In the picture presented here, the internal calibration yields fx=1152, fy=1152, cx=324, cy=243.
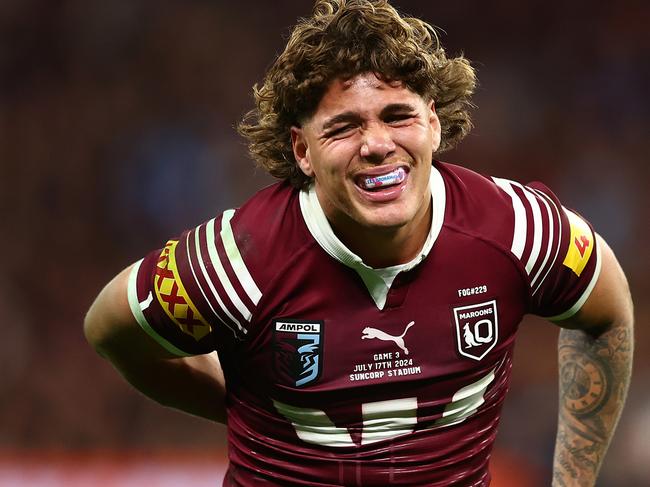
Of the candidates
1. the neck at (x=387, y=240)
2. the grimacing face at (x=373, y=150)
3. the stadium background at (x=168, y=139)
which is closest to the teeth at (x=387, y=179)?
the grimacing face at (x=373, y=150)

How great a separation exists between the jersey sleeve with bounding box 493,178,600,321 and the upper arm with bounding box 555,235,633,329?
0.11ft

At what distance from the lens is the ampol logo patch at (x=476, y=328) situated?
2.28 metres

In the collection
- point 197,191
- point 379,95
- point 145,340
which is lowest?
point 145,340

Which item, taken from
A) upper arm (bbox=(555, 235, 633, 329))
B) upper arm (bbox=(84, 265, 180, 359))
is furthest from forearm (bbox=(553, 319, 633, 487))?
upper arm (bbox=(84, 265, 180, 359))

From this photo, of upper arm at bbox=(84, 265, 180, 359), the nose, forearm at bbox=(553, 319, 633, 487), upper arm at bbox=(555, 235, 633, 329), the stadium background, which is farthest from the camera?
the stadium background

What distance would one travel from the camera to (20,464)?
451 cm

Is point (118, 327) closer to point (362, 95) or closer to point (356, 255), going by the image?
point (356, 255)

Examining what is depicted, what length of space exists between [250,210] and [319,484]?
568 mm

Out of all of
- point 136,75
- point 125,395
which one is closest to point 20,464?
point 125,395

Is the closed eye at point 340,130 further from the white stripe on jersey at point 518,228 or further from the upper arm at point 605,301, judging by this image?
the upper arm at point 605,301

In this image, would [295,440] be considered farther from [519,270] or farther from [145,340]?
[519,270]

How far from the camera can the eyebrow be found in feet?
6.98

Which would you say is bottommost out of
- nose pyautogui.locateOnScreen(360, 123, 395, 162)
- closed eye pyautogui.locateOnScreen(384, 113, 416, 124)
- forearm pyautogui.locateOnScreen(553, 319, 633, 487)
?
forearm pyautogui.locateOnScreen(553, 319, 633, 487)

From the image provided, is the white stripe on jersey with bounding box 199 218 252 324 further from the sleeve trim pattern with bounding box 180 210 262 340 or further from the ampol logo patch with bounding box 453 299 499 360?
the ampol logo patch with bounding box 453 299 499 360
